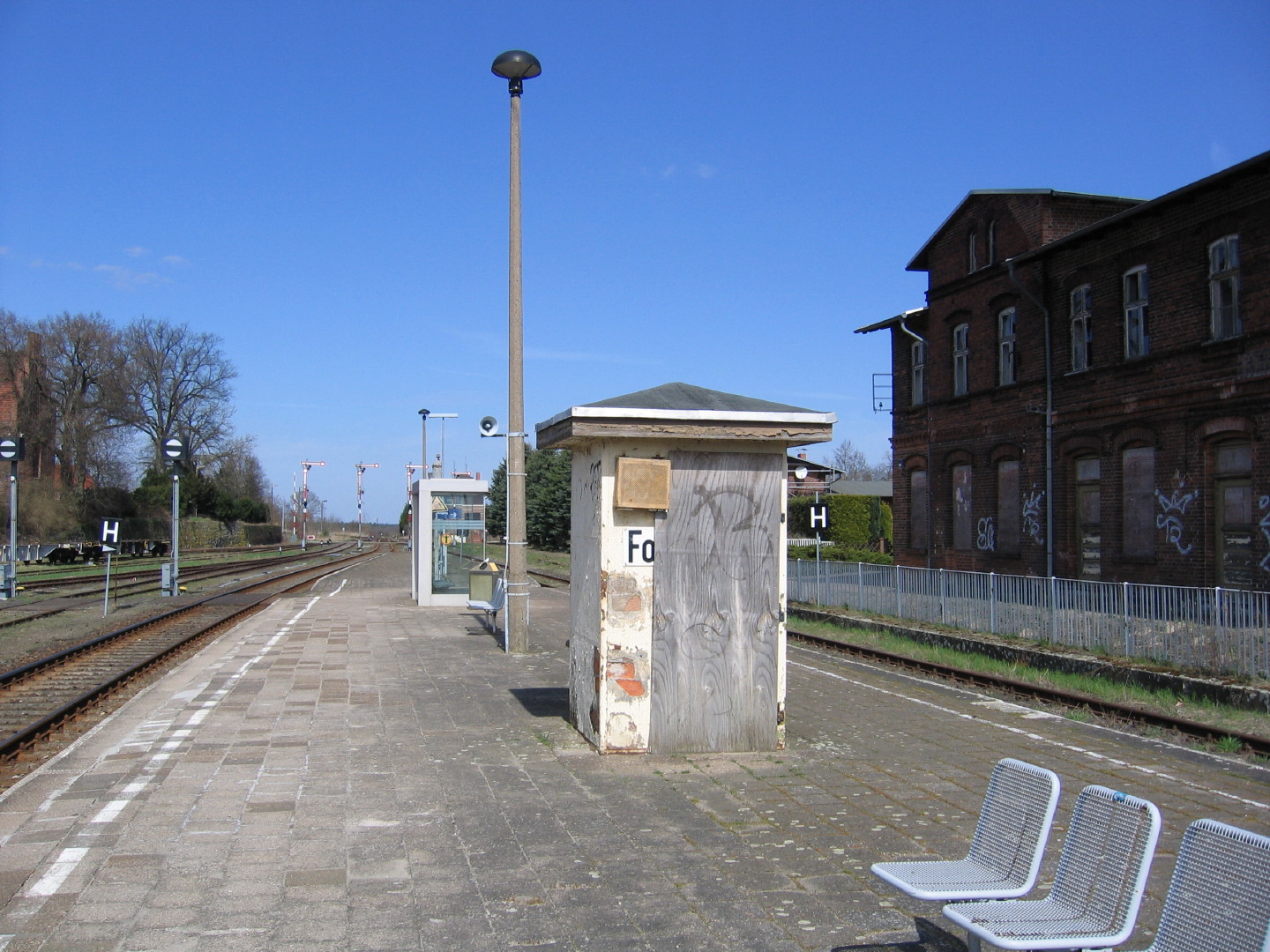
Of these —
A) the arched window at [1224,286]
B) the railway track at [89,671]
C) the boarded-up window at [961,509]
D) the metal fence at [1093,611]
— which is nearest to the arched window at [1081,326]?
the arched window at [1224,286]

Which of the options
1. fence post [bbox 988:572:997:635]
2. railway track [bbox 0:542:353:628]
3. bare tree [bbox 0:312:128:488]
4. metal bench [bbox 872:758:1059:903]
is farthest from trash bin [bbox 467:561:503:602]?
bare tree [bbox 0:312:128:488]

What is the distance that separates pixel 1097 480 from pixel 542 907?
64.5 ft

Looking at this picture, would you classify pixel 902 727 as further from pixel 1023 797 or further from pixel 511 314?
pixel 511 314

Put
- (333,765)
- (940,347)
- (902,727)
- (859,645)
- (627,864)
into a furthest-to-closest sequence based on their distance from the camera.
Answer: (940,347)
(859,645)
(902,727)
(333,765)
(627,864)

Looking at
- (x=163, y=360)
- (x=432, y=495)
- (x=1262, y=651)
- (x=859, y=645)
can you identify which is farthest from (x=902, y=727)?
(x=163, y=360)

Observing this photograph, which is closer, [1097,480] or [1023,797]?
[1023,797]

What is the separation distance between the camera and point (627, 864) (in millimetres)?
5641

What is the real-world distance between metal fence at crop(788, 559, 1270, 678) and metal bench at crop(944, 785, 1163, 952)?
9.10 m

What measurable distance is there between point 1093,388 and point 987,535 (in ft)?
16.9

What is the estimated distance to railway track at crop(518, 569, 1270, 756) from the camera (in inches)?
387

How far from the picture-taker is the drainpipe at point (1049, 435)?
75.6ft

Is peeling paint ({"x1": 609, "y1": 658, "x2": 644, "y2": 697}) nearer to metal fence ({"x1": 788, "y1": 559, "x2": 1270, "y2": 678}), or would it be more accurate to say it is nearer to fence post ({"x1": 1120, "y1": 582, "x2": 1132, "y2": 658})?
metal fence ({"x1": 788, "y1": 559, "x2": 1270, "y2": 678})

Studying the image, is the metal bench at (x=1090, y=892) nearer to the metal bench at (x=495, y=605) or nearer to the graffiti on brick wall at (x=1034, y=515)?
the metal bench at (x=495, y=605)

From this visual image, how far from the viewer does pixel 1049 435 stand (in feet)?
76.1
